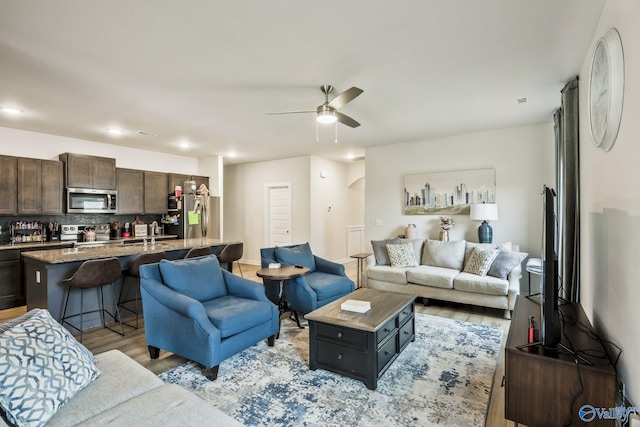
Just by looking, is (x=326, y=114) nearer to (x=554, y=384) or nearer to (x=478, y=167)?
(x=554, y=384)

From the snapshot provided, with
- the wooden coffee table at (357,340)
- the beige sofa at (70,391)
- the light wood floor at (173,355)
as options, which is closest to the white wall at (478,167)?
the light wood floor at (173,355)

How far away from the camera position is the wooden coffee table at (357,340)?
94.6 inches

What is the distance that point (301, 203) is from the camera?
718cm

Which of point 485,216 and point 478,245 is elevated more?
point 485,216

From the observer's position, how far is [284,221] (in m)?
7.52

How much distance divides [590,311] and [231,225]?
7439mm

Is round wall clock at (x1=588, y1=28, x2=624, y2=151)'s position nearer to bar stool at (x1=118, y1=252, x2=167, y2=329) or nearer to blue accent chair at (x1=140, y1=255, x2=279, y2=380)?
blue accent chair at (x1=140, y1=255, x2=279, y2=380)

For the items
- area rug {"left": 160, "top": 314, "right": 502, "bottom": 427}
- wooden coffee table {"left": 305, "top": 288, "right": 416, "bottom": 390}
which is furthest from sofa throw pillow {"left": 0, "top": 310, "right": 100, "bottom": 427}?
Result: wooden coffee table {"left": 305, "top": 288, "right": 416, "bottom": 390}

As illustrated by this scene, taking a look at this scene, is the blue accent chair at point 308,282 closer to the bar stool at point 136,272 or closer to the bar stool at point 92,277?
the bar stool at point 136,272

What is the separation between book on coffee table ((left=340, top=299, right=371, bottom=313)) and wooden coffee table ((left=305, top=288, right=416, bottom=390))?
0.12 ft

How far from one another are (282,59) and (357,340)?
2.38 meters

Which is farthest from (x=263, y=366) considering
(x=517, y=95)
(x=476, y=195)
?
(x=476, y=195)

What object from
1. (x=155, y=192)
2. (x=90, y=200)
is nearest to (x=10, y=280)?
(x=90, y=200)

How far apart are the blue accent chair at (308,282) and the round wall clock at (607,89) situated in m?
2.88
